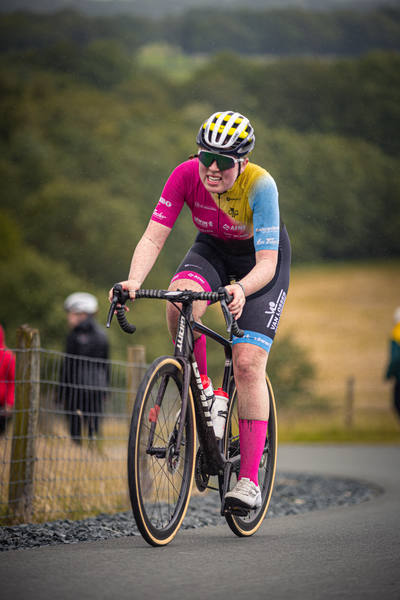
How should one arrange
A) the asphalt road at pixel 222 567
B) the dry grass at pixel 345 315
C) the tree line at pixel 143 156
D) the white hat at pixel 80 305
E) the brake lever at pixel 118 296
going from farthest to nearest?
the dry grass at pixel 345 315 < the tree line at pixel 143 156 < the white hat at pixel 80 305 < the brake lever at pixel 118 296 < the asphalt road at pixel 222 567

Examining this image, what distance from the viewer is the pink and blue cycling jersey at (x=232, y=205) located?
446cm

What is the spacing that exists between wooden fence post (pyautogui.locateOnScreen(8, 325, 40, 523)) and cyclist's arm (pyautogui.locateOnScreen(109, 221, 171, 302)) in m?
1.70

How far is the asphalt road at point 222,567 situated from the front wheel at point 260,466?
0.30 feet

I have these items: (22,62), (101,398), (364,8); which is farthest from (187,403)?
(364,8)

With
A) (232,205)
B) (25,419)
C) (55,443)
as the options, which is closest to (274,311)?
(232,205)

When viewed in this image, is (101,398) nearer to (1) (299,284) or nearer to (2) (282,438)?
(2) (282,438)

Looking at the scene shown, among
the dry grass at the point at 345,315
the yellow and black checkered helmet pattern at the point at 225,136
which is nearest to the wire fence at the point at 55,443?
the yellow and black checkered helmet pattern at the point at 225,136

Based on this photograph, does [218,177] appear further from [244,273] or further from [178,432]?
[178,432]

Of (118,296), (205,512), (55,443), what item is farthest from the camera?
(55,443)

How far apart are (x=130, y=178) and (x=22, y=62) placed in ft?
78.4

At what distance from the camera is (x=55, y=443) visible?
7.02m

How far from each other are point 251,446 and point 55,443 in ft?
9.67

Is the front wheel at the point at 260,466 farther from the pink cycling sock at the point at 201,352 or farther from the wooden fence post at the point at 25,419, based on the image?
the wooden fence post at the point at 25,419

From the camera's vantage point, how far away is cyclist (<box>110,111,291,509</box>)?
173 inches
